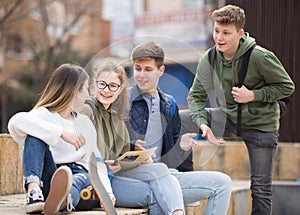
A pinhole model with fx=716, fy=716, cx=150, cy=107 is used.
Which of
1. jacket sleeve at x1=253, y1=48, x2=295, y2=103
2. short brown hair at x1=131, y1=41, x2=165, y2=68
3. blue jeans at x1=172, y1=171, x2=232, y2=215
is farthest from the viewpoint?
jacket sleeve at x1=253, y1=48, x2=295, y2=103

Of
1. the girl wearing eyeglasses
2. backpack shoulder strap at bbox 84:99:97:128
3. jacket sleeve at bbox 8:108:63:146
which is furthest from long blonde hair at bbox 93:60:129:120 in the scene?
jacket sleeve at bbox 8:108:63:146

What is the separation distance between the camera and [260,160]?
5.05 m

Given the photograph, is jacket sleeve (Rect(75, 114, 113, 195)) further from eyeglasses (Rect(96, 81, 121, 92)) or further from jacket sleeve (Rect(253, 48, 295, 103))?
jacket sleeve (Rect(253, 48, 295, 103))

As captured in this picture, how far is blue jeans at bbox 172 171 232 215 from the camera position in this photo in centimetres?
450

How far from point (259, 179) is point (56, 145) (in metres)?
1.53

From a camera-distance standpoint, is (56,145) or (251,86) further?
(251,86)

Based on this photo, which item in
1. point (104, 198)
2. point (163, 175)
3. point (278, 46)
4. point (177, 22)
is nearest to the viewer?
point (104, 198)

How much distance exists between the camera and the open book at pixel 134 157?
4.10 meters

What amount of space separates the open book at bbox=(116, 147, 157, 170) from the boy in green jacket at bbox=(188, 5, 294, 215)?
629 mm

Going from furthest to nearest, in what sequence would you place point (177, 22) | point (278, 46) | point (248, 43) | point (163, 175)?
point (177, 22) < point (278, 46) < point (248, 43) < point (163, 175)

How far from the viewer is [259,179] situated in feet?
16.7

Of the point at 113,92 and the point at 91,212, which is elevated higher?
the point at 113,92

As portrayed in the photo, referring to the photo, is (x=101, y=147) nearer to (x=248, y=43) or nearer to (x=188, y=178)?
(x=188, y=178)

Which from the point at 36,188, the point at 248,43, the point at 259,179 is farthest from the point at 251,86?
the point at 36,188
